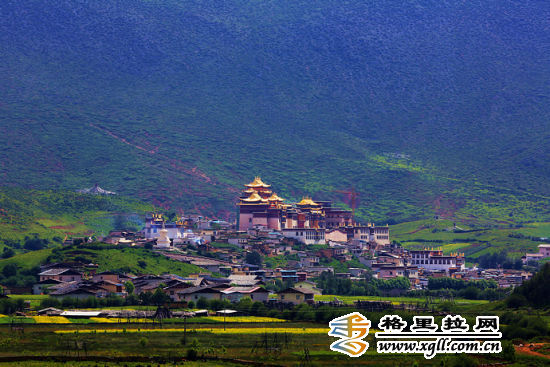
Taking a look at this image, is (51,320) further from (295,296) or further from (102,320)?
(295,296)

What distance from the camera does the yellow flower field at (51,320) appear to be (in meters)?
65.4

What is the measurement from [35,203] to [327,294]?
61315mm

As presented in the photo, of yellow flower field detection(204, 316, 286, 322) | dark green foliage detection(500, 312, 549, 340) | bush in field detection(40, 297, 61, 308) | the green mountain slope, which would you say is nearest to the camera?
dark green foliage detection(500, 312, 549, 340)

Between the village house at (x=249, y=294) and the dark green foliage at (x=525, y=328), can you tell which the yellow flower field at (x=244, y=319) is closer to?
the village house at (x=249, y=294)

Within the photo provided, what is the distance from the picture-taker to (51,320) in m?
66.5

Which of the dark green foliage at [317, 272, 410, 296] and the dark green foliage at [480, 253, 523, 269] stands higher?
the dark green foliage at [480, 253, 523, 269]

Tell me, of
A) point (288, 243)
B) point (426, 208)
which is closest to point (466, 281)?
point (288, 243)

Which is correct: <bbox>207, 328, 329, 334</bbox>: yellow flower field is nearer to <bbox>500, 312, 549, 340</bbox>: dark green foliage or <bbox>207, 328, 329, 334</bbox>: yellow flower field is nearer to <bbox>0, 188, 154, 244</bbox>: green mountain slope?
<bbox>500, 312, 549, 340</bbox>: dark green foliage

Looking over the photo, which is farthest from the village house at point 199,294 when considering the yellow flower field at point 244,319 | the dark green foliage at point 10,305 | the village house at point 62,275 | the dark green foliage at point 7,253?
the dark green foliage at point 7,253

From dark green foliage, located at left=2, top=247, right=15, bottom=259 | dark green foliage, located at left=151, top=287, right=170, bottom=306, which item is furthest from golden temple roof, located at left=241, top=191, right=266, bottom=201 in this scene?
dark green foliage, located at left=151, top=287, right=170, bottom=306

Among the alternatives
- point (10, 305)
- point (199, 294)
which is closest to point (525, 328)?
point (199, 294)

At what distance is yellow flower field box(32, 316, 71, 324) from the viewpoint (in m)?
65.4

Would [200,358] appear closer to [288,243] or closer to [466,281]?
[466,281]

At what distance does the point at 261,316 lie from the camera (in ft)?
241
